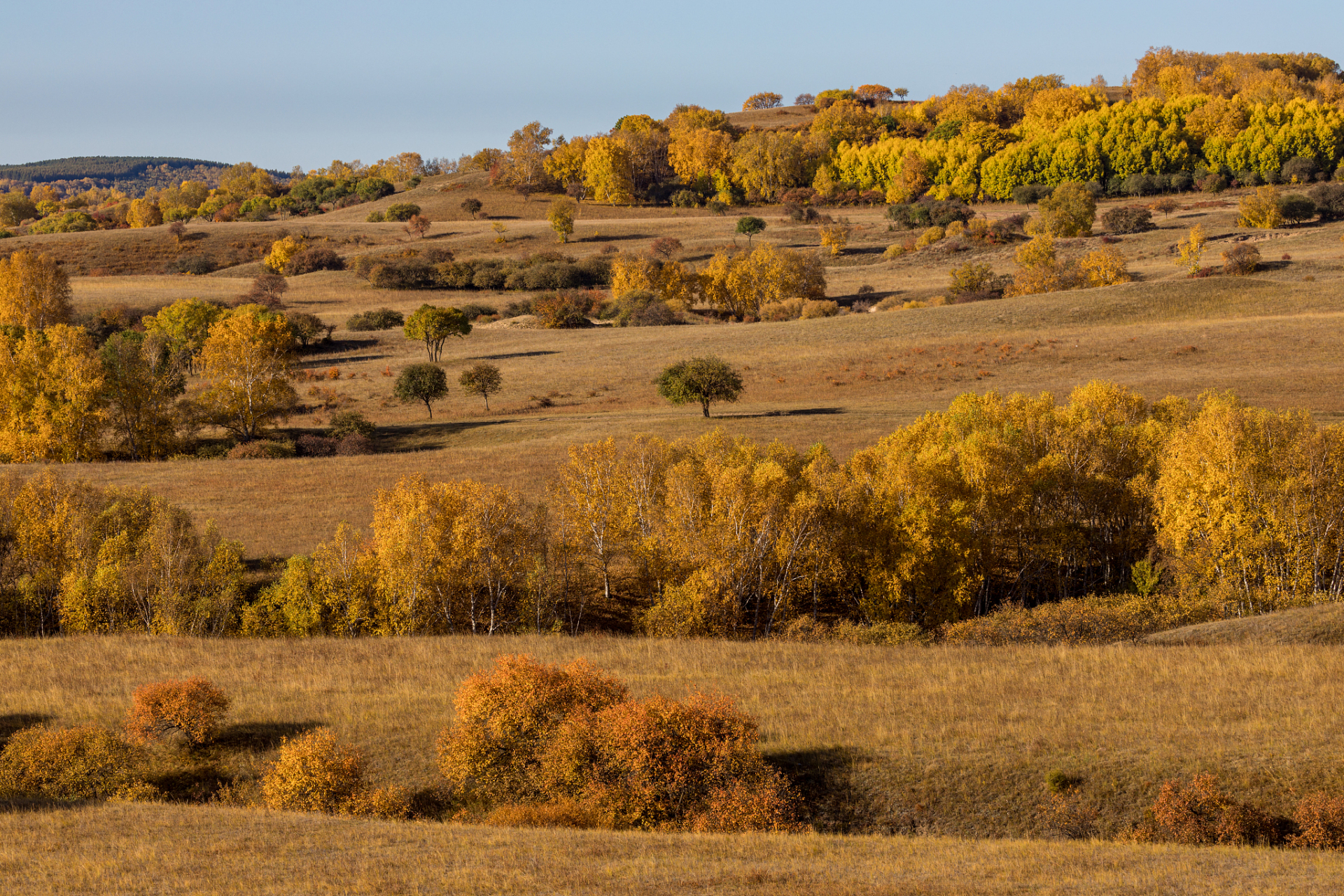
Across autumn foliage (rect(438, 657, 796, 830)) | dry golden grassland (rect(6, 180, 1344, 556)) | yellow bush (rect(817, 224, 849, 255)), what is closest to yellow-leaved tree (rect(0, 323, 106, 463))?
dry golden grassland (rect(6, 180, 1344, 556))

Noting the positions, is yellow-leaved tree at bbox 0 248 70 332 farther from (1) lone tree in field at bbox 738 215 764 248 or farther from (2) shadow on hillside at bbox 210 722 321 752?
(2) shadow on hillside at bbox 210 722 321 752

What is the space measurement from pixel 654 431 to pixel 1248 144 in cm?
16088

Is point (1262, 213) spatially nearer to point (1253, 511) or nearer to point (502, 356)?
point (502, 356)

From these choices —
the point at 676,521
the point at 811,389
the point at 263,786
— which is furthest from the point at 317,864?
the point at 811,389

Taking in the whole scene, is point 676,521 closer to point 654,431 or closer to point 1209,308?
point 654,431

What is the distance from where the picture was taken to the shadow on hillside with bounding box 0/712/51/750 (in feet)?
118

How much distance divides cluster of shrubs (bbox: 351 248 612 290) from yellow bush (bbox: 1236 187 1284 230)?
85.4 meters

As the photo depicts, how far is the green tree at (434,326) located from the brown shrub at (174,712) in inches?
2928

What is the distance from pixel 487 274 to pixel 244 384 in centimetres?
7551

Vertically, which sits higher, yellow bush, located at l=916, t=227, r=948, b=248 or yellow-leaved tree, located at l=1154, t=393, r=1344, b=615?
yellow bush, located at l=916, t=227, r=948, b=248

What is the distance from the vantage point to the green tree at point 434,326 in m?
109

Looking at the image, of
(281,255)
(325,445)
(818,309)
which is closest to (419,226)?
(281,255)

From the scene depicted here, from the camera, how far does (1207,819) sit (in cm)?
2888

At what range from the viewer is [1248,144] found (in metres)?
190
